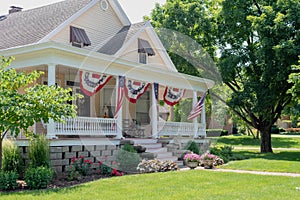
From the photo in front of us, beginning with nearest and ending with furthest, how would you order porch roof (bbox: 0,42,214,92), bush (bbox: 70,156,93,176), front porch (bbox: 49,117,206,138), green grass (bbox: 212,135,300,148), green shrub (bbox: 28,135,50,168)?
green shrub (bbox: 28,135,50,168) → bush (bbox: 70,156,93,176) → porch roof (bbox: 0,42,214,92) → front porch (bbox: 49,117,206,138) → green grass (bbox: 212,135,300,148)

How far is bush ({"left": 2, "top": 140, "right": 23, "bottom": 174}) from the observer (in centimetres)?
1152

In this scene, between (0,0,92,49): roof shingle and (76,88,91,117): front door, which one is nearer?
(0,0,92,49): roof shingle

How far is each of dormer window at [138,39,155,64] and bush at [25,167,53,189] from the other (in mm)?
10500

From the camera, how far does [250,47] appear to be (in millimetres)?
24281

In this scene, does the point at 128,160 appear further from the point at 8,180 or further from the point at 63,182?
the point at 8,180

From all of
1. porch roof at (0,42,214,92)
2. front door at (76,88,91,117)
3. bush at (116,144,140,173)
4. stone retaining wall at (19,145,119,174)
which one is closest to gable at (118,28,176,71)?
porch roof at (0,42,214,92)

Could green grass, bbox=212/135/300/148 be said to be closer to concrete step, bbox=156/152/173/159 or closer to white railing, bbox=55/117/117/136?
concrete step, bbox=156/152/173/159

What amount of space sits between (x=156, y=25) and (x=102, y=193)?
20367 millimetres

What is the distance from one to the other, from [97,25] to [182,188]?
11313mm

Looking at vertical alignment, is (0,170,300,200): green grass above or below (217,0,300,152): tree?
below

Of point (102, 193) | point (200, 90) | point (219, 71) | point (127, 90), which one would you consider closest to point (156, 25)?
point (219, 71)

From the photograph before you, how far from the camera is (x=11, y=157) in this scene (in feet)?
38.0

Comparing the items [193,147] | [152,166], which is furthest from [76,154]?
[193,147]

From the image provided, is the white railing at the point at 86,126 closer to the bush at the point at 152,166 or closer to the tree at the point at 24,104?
the bush at the point at 152,166
